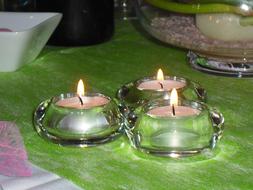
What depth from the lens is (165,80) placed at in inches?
27.8

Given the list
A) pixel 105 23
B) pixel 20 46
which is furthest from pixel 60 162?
pixel 105 23

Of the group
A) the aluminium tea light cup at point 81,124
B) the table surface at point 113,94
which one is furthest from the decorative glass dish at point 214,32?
the aluminium tea light cup at point 81,124

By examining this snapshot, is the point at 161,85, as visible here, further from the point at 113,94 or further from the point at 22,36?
the point at 22,36

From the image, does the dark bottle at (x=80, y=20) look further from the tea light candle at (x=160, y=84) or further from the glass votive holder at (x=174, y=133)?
the glass votive holder at (x=174, y=133)

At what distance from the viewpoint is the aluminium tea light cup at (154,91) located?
65 centimetres

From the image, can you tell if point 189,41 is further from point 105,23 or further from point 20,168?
point 20,168

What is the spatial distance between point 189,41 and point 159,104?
9.3 inches

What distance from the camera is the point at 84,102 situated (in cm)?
63

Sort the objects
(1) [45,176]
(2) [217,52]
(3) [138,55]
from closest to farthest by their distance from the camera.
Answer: (1) [45,176]
(2) [217,52]
(3) [138,55]

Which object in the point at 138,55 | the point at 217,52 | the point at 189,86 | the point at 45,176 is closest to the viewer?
the point at 45,176

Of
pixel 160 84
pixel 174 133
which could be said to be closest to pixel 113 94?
pixel 160 84

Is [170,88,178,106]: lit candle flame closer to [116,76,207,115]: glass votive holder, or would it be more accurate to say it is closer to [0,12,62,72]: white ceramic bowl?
[116,76,207,115]: glass votive holder

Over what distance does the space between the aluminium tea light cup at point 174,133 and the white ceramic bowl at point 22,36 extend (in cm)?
30

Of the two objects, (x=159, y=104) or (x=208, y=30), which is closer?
(x=159, y=104)
